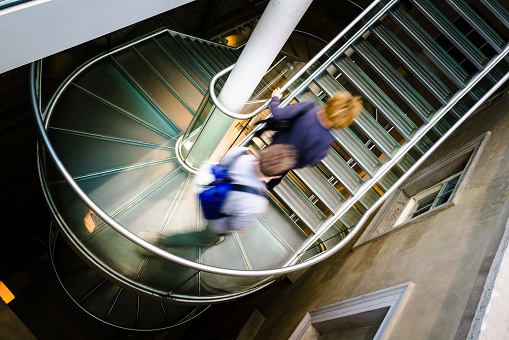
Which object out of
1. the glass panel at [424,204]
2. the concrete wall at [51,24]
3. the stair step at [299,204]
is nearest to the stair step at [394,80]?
the glass panel at [424,204]

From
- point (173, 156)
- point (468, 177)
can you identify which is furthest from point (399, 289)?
point (173, 156)

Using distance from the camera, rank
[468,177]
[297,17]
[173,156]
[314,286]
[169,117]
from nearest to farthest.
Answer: [297,17] → [468,177] → [173,156] → [169,117] → [314,286]

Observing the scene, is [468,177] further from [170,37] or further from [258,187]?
[170,37]

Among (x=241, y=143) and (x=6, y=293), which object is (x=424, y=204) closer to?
(x=241, y=143)

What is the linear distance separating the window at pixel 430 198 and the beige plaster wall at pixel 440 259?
46cm

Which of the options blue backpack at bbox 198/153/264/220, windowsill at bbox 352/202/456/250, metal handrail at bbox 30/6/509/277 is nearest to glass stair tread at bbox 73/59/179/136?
metal handrail at bbox 30/6/509/277

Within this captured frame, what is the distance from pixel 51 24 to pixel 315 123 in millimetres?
1742

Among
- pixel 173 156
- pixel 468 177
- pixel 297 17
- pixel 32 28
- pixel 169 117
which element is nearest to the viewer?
pixel 32 28

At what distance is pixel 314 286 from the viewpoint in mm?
4789

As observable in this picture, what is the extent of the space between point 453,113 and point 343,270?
7.11 ft

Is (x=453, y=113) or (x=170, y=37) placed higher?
(x=170, y=37)

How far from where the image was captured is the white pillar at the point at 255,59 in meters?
2.56

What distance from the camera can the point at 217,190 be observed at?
2.45 m

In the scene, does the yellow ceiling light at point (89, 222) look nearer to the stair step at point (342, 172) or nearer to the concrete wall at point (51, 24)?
the concrete wall at point (51, 24)
